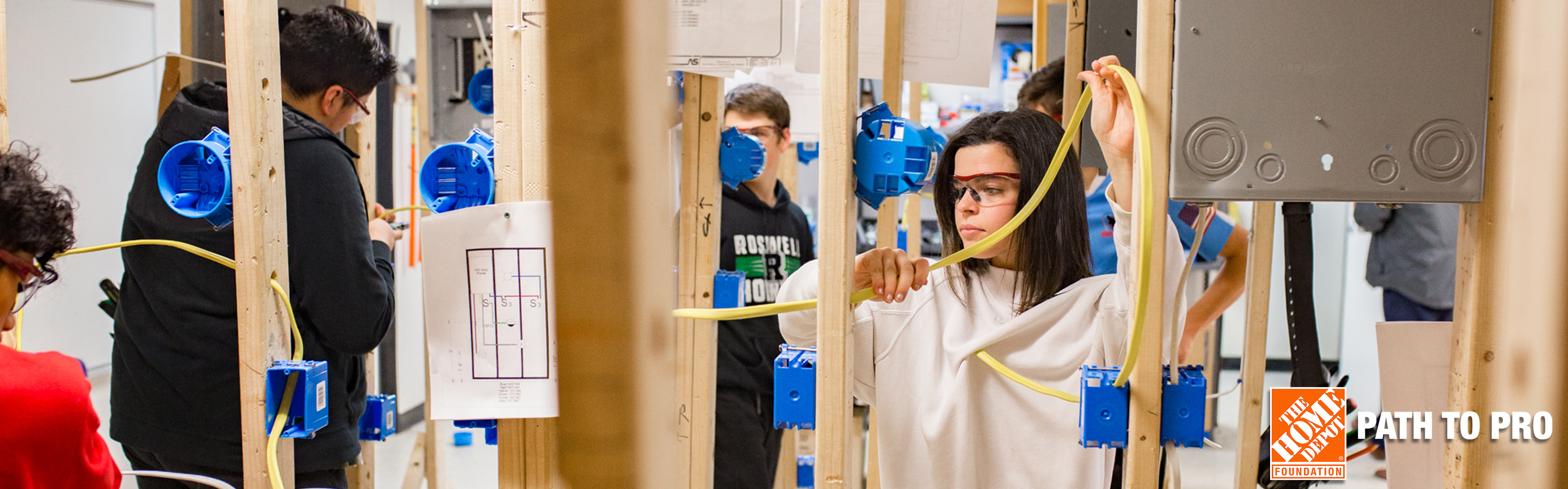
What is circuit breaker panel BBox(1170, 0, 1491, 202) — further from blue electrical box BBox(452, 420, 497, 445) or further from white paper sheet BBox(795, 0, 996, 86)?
blue electrical box BBox(452, 420, 497, 445)

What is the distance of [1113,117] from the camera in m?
0.98

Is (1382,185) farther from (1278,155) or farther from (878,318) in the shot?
(878,318)

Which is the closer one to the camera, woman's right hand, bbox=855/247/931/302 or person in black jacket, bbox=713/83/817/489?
woman's right hand, bbox=855/247/931/302

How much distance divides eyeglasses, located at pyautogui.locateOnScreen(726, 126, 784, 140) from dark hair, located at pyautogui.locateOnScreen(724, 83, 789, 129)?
0.02 metres

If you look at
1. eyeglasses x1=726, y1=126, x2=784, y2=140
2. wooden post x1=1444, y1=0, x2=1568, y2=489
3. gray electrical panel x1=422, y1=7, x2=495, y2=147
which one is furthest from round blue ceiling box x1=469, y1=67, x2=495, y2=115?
gray electrical panel x1=422, y1=7, x2=495, y2=147

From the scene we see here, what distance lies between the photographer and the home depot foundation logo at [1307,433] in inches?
39.4

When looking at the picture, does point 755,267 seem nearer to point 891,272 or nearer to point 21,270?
point 891,272

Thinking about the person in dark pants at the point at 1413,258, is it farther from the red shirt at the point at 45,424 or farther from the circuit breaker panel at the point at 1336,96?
the red shirt at the point at 45,424

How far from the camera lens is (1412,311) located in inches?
131

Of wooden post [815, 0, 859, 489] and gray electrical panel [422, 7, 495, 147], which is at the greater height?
gray electrical panel [422, 7, 495, 147]

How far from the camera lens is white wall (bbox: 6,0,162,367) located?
2.36 m

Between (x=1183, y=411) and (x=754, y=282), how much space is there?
1.36m

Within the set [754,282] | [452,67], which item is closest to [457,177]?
[754,282]

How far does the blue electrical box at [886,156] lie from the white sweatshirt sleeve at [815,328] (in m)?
0.19
